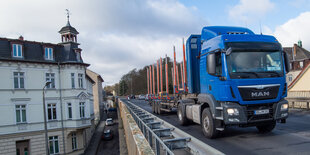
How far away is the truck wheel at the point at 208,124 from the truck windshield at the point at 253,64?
144 centimetres

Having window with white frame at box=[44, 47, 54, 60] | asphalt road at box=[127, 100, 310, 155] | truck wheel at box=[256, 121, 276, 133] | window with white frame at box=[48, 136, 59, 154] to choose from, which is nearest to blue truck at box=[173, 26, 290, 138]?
asphalt road at box=[127, 100, 310, 155]

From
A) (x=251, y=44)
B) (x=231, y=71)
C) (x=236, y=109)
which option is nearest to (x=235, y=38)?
(x=251, y=44)

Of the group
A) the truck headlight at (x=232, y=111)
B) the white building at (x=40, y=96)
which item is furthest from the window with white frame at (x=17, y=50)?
the truck headlight at (x=232, y=111)

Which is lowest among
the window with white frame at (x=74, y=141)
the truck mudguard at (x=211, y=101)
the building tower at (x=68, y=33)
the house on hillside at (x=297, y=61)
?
the window with white frame at (x=74, y=141)

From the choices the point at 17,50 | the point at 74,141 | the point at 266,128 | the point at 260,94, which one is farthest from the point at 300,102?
the point at 17,50

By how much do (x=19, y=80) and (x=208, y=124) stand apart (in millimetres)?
23137

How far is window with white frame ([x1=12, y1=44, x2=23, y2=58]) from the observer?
2295 centimetres

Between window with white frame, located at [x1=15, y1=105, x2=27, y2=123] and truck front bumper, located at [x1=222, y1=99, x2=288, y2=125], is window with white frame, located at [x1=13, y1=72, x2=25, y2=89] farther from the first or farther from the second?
truck front bumper, located at [x1=222, y1=99, x2=288, y2=125]

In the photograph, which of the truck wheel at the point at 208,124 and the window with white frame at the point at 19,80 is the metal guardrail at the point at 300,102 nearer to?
the truck wheel at the point at 208,124

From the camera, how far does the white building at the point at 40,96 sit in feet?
72.7

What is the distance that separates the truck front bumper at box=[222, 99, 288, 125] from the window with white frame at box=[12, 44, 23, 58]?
956 inches

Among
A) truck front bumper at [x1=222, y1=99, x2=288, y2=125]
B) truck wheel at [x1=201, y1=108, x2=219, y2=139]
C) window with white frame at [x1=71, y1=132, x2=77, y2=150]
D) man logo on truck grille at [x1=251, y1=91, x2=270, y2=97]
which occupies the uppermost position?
man logo on truck grille at [x1=251, y1=91, x2=270, y2=97]

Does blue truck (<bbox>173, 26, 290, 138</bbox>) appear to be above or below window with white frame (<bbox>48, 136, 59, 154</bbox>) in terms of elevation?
above

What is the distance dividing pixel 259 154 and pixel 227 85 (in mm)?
1889
